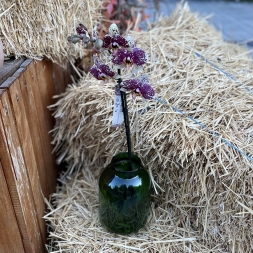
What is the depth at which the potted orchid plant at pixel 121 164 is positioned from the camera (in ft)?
2.61

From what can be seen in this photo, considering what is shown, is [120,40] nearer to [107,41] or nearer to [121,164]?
[107,41]

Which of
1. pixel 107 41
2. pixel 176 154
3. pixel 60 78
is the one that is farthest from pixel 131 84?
pixel 60 78

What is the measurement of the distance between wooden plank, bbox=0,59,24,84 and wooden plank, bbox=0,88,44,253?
3.8 inches

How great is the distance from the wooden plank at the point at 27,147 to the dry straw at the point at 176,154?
51 millimetres

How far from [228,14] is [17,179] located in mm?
3130

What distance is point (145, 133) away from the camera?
3.35 feet

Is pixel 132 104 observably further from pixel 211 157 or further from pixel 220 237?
pixel 220 237

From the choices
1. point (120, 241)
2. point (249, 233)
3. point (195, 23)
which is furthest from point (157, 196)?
point (195, 23)

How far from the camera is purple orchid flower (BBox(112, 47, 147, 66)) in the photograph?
78cm

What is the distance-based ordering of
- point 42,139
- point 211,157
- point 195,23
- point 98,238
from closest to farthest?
point 211,157 → point 98,238 → point 42,139 → point 195,23

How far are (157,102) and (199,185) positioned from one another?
0.32 m

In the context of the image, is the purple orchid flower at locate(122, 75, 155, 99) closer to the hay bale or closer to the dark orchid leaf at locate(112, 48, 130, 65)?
the dark orchid leaf at locate(112, 48, 130, 65)

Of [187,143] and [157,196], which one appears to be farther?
[157,196]

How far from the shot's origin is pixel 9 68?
3.20 feet
